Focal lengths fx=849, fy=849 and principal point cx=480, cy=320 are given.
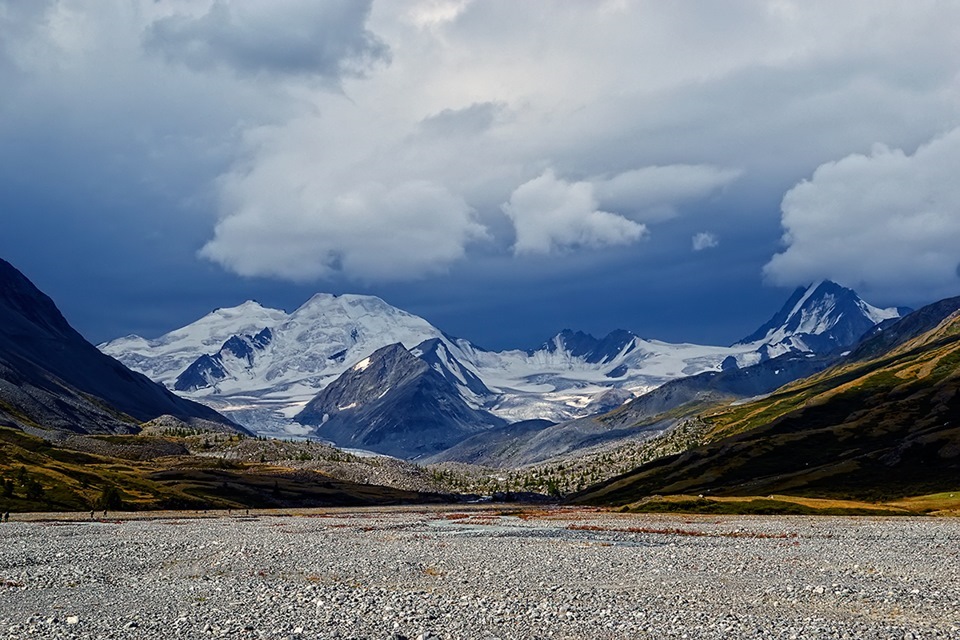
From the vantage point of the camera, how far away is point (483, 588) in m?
43.8

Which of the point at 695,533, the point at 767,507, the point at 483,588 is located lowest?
the point at 767,507

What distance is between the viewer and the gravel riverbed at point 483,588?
32438mm

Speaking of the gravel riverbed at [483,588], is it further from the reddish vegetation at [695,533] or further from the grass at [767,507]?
the grass at [767,507]

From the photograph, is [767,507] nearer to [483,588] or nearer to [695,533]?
[695,533]

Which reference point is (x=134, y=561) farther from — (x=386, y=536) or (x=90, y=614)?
(x=386, y=536)

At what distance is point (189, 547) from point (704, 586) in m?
45.1

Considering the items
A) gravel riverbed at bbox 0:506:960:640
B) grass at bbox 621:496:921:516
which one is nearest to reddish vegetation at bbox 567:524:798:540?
gravel riverbed at bbox 0:506:960:640

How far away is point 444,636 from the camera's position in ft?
101

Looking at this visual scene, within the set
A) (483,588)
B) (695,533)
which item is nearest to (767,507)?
(695,533)

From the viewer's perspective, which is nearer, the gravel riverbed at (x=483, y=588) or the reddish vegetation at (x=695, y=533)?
the gravel riverbed at (x=483, y=588)

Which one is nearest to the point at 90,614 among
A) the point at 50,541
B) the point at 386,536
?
the point at 50,541

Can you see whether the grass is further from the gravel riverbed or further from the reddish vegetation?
the gravel riverbed

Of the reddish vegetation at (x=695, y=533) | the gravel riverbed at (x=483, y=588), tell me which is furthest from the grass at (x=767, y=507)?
the gravel riverbed at (x=483, y=588)

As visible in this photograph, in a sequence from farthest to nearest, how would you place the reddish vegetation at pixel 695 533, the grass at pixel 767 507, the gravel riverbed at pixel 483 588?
1. the grass at pixel 767 507
2. the reddish vegetation at pixel 695 533
3. the gravel riverbed at pixel 483 588
